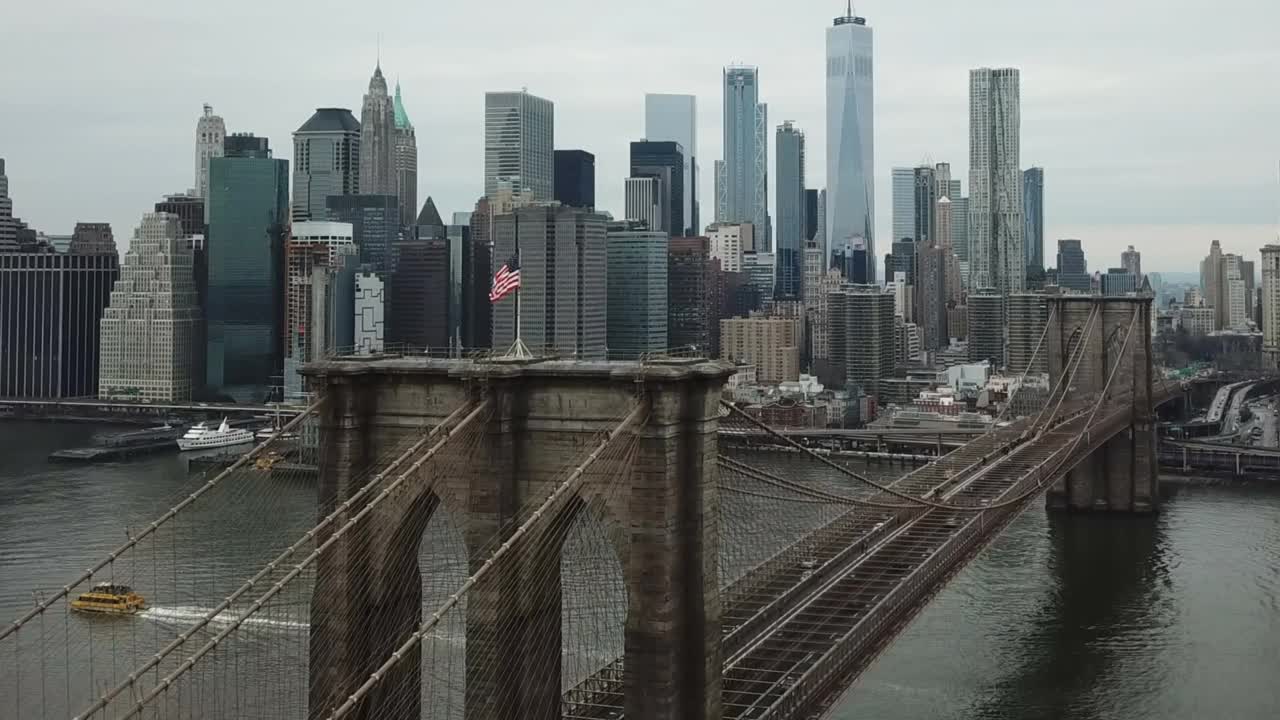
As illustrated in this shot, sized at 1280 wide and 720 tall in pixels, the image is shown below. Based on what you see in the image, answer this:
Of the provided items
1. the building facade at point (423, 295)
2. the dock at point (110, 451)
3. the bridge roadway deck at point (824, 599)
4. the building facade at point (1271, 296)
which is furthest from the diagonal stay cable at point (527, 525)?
the building facade at point (1271, 296)

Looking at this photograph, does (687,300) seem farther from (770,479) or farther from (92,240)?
(770,479)

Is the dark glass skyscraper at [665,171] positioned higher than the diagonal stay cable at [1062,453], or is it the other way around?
the dark glass skyscraper at [665,171]

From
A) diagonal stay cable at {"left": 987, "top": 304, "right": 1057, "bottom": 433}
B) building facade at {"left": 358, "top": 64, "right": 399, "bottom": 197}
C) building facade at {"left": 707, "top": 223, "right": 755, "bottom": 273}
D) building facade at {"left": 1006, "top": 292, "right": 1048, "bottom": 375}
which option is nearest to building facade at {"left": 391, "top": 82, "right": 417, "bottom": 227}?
building facade at {"left": 358, "top": 64, "right": 399, "bottom": 197}

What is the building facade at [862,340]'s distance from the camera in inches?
4532

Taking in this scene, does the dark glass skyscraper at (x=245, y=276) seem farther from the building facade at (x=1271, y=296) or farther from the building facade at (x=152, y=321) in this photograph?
the building facade at (x=1271, y=296)

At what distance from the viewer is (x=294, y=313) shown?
383 feet

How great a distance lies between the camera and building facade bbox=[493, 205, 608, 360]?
10319 centimetres

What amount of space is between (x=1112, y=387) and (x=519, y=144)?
130 m

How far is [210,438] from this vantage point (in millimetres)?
77625

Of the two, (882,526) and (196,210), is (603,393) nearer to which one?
(882,526)

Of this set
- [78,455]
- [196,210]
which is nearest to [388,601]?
[78,455]

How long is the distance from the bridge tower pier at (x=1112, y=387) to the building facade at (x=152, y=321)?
3132 inches

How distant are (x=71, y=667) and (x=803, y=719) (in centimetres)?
1615

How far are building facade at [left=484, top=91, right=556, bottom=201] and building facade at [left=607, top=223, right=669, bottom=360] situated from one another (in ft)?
174
